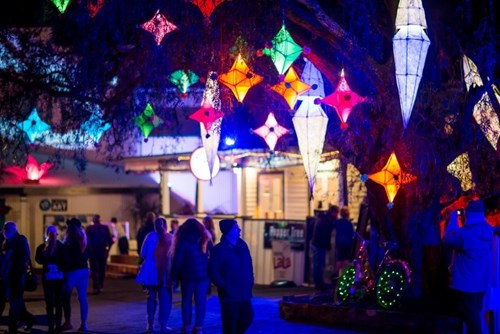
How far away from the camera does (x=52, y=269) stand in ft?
41.4

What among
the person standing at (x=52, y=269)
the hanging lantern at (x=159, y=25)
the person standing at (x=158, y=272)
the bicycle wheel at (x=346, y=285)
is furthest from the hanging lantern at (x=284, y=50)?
the person standing at (x=52, y=269)

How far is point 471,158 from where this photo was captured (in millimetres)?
12617

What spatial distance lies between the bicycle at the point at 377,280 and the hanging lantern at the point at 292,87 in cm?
312

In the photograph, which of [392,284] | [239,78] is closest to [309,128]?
[239,78]

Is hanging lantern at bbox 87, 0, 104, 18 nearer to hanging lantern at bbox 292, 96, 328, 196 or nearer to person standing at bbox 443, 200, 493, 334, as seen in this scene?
hanging lantern at bbox 292, 96, 328, 196

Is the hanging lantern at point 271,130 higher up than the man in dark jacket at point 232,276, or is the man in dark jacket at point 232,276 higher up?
the hanging lantern at point 271,130

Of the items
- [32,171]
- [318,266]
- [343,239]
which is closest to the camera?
[343,239]

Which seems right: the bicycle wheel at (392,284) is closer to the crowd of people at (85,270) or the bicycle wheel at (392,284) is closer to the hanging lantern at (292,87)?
the crowd of people at (85,270)

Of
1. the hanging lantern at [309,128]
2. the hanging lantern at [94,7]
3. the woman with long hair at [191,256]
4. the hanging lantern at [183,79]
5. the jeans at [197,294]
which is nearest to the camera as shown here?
the hanging lantern at [94,7]

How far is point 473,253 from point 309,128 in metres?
3.38

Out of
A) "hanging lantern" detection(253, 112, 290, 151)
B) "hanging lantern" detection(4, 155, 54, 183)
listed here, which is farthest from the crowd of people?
"hanging lantern" detection(4, 155, 54, 183)

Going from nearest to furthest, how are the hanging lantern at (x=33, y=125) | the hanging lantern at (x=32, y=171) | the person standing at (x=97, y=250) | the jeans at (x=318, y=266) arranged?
the hanging lantern at (x=33, y=125) < the jeans at (x=318, y=266) < the person standing at (x=97, y=250) < the hanging lantern at (x=32, y=171)

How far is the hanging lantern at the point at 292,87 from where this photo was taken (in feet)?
37.9

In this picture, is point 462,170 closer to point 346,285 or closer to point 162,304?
point 346,285
